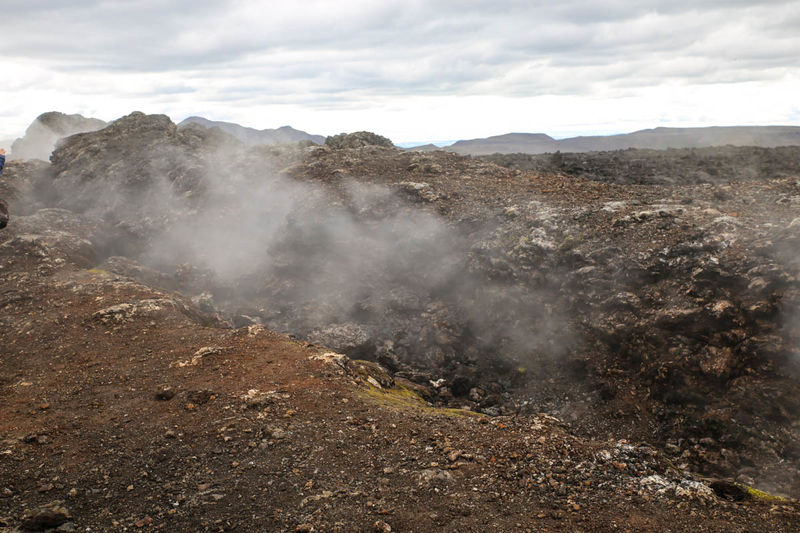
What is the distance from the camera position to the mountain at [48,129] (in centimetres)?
3588

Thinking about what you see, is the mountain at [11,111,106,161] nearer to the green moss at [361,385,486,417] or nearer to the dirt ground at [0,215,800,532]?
the dirt ground at [0,215,800,532]

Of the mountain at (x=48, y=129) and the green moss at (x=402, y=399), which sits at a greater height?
the mountain at (x=48, y=129)

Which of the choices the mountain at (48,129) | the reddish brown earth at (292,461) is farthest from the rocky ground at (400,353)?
the mountain at (48,129)

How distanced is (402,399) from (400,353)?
4.63 meters

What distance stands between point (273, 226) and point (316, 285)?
11.5ft

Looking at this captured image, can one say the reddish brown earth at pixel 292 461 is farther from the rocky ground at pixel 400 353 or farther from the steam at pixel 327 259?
the steam at pixel 327 259

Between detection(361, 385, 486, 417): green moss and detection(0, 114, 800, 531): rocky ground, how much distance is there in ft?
0.28

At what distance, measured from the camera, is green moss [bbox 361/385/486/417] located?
Answer: 8.96 meters

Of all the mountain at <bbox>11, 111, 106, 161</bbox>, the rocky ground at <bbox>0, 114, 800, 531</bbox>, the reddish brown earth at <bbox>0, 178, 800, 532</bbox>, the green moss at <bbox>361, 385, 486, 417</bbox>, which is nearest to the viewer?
the reddish brown earth at <bbox>0, 178, 800, 532</bbox>

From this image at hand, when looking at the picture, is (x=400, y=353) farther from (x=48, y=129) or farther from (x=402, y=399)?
(x=48, y=129)

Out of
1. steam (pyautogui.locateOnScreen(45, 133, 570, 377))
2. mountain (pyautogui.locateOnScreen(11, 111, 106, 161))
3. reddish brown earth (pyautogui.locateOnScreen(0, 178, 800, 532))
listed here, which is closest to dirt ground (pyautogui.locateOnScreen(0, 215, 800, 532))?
reddish brown earth (pyautogui.locateOnScreen(0, 178, 800, 532))

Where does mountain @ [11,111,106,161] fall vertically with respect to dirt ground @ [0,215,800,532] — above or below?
above

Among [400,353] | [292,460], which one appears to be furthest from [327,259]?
[292,460]

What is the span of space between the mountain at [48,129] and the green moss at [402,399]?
34.8 metres
